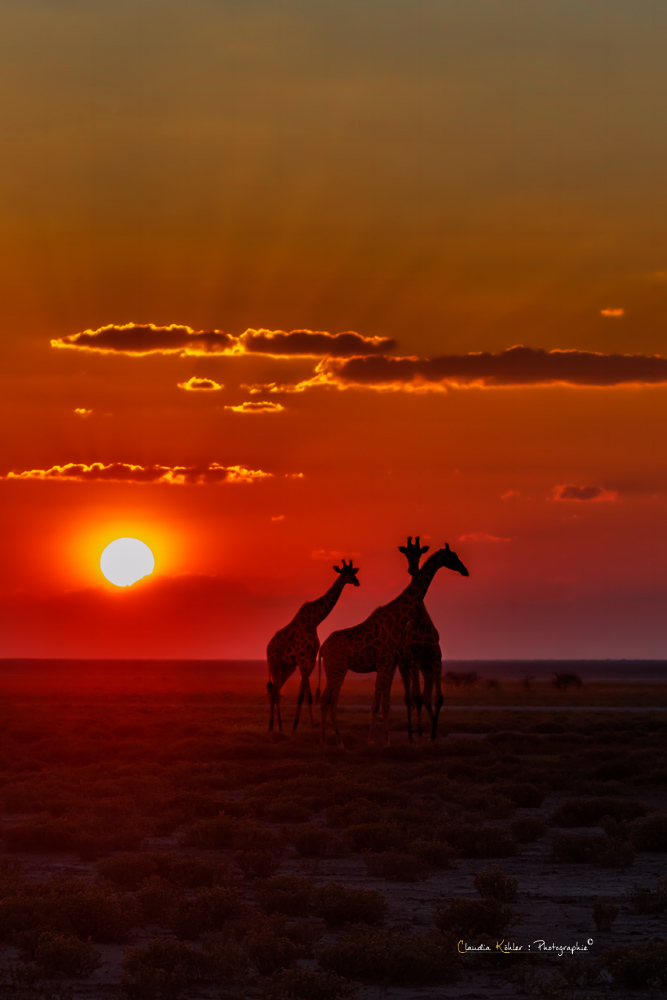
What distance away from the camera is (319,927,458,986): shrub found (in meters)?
10.7

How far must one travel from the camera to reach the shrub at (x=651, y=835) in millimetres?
17906

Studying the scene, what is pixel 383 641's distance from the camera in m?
29.2

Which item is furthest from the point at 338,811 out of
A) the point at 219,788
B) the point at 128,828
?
the point at 219,788

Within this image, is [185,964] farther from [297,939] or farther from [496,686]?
[496,686]

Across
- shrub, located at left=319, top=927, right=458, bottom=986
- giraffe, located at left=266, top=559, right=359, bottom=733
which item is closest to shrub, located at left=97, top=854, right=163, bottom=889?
shrub, located at left=319, top=927, right=458, bottom=986

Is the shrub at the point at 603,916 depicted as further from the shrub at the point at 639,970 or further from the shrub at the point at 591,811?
the shrub at the point at 591,811

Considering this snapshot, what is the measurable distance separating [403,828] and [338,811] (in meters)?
1.88

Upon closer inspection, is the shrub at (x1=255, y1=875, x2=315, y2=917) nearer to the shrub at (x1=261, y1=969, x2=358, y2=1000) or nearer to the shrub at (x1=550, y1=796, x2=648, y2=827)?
the shrub at (x1=261, y1=969, x2=358, y2=1000)

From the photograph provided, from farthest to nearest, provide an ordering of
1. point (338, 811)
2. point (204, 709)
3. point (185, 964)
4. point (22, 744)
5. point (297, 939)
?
point (204, 709) < point (22, 744) < point (338, 811) < point (297, 939) < point (185, 964)

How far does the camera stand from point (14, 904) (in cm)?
1256

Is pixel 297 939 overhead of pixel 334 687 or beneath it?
beneath

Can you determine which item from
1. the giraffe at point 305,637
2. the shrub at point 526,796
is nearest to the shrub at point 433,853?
the shrub at point 526,796

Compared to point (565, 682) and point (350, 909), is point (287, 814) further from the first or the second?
point (565, 682)

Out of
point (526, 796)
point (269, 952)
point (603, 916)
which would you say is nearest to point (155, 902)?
point (269, 952)
